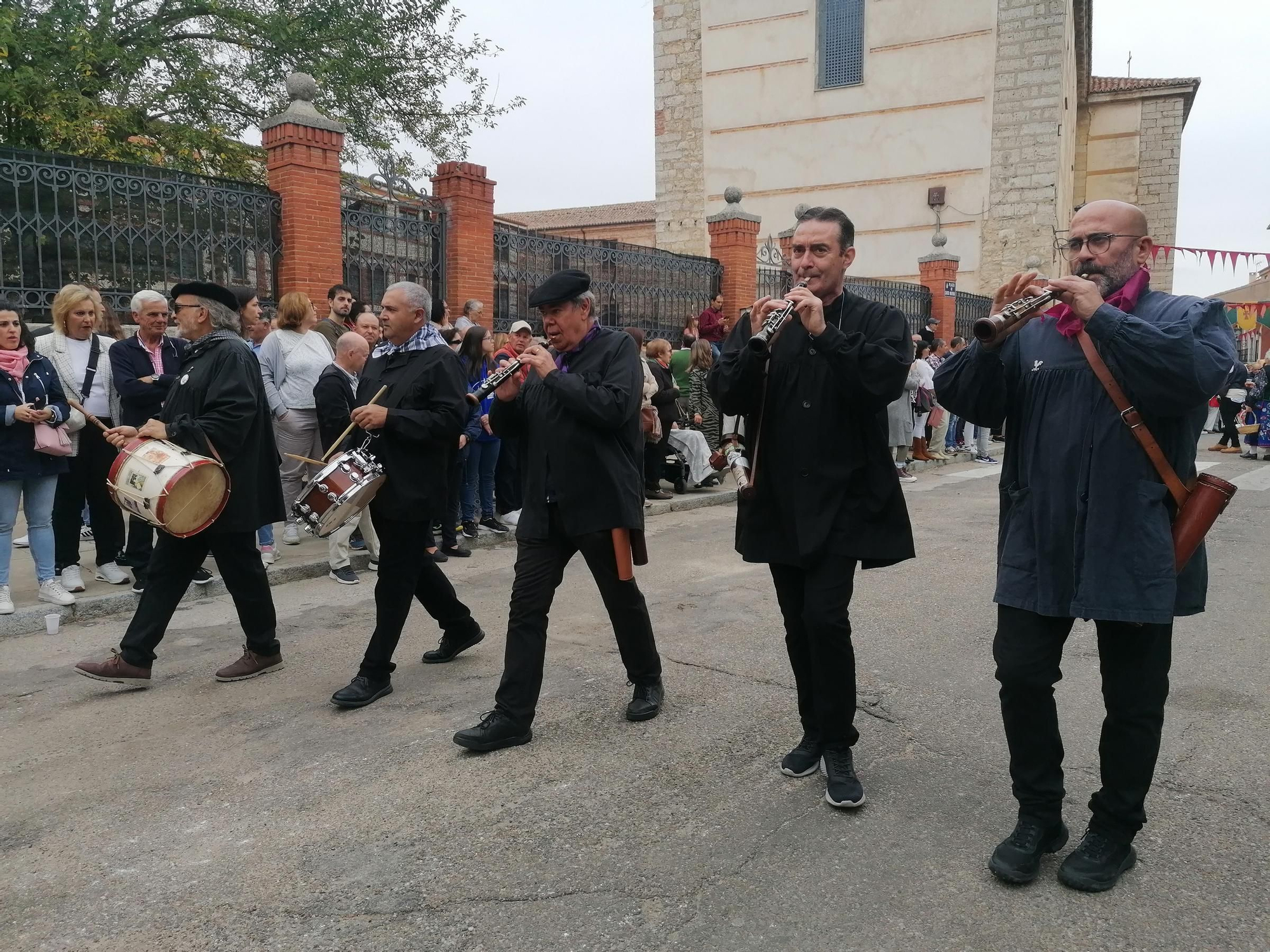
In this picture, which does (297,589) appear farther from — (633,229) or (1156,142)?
(1156,142)

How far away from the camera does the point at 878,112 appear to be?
28.7 metres

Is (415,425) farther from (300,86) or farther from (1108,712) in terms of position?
(300,86)

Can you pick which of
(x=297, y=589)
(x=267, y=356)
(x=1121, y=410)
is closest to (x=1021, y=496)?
(x=1121, y=410)

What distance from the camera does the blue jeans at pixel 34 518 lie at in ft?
20.1

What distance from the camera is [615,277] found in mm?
15719

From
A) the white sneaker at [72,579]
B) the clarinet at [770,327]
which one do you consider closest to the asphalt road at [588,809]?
the white sneaker at [72,579]

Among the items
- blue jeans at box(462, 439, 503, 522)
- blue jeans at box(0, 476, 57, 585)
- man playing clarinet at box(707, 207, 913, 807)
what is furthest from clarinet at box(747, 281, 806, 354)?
blue jeans at box(462, 439, 503, 522)

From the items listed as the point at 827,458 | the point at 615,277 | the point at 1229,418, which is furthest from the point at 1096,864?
the point at 1229,418

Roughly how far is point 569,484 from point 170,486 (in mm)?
1856

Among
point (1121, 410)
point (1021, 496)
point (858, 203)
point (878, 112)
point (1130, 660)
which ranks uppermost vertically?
point (878, 112)

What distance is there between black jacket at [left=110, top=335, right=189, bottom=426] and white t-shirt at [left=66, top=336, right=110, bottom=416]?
202 millimetres

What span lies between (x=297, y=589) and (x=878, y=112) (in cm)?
2567

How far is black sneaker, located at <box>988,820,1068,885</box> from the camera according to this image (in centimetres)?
302

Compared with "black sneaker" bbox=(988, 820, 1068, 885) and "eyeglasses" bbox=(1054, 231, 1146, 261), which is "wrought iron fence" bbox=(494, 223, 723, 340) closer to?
"eyeglasses" bbox=(1054, 231, 1146, 261)
